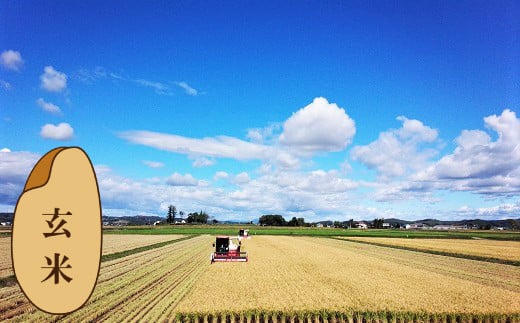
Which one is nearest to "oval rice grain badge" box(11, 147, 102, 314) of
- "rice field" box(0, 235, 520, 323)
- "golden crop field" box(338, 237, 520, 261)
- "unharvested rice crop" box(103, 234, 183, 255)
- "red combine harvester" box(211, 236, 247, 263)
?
"rice field" box(0, 235, 520, 323)

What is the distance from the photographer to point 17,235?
18.6 feet

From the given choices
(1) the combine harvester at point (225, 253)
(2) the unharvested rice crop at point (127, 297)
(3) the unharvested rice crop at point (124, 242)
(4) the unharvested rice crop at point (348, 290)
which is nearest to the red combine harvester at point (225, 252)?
(1) the combine harvester at point (225, 253)

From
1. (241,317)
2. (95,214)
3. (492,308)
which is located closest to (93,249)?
(95,214)

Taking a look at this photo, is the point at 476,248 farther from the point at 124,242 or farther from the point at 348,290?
the point at 124,242

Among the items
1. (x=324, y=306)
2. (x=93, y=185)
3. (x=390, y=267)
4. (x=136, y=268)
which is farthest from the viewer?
(x=390, y=267)

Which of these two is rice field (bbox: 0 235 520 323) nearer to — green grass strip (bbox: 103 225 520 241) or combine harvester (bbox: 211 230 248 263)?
combine harvester (bbox: 211 230 248 263)

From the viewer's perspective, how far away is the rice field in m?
15.1

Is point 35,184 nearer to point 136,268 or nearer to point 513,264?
point 136,268

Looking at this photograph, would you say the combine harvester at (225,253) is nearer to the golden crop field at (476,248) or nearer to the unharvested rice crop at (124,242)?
the unharvested rice crop at (124,242)

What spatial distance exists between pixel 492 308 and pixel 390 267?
595 inches

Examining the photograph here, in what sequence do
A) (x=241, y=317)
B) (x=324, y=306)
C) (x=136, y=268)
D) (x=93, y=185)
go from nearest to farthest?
(x=93, y=185)
(x=241, y=317)
(x=324, y=306)
(x=136, y=268)

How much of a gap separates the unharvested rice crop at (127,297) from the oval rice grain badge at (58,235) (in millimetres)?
9278

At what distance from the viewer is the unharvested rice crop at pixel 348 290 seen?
53.2 ft

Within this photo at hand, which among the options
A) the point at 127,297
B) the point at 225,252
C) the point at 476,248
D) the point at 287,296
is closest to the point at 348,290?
the point at 287,296
